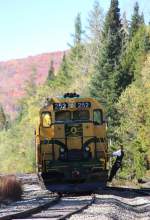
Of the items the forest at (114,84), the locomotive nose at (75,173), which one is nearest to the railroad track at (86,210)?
the locomotive nose at (75,173)

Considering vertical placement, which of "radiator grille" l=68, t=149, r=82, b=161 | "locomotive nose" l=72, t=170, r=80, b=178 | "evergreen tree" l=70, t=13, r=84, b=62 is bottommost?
"locomotive nose" l=72, t=170, r=80, b=178

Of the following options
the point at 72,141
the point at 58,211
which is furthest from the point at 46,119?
the point at 58,211

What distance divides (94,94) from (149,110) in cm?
1296

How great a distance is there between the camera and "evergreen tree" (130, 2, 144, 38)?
101275 millimetres

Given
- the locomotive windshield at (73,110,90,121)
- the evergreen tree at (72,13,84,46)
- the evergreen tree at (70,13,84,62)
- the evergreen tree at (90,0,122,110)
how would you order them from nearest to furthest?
1. the locomotive windshield at (73,110,90,121)
2. the evergreen tree at (90,0,122,110)
3. the evergreen tree at (70,13,84,62)
4. the evergreen tree at (72,13,84,46)

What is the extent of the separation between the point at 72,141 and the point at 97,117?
137 cm

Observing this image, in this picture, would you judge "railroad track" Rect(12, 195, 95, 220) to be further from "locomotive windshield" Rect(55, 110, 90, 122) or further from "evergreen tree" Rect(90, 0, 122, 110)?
"evergreen tree" Rect(90, 0, 122, 110)

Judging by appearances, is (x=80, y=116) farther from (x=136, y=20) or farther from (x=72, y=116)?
(x=136, y=20)

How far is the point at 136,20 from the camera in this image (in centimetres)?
10456

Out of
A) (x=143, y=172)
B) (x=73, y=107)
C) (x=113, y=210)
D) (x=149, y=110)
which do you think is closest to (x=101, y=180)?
(x=73, y=107)

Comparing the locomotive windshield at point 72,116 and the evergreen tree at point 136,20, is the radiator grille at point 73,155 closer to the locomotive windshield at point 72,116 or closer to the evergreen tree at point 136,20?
the locomotive windshield at point 72,116

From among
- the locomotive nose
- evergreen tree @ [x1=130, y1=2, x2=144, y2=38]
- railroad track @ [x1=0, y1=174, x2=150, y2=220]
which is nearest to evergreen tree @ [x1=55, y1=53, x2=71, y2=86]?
evergreen tree @ [x1=130, y1=2, x2=144, y2=38]

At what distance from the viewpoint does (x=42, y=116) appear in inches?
1017

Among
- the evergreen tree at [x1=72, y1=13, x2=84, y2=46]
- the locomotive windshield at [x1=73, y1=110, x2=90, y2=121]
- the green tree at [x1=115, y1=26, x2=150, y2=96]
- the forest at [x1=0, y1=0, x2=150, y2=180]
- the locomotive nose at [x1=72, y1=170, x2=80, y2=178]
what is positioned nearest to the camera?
the locomotive nose at [x1=72, y1=170, x2=80, y2=178]
